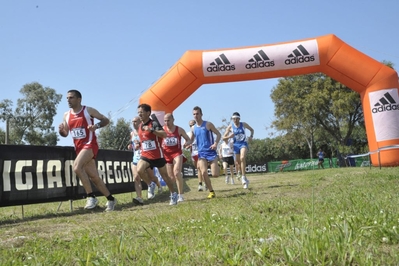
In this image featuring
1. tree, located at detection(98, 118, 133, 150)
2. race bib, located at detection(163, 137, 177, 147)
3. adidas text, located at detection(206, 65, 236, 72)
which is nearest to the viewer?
race bib, located at detection(163, 137, 177, 147)

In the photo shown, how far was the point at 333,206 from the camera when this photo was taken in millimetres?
4297

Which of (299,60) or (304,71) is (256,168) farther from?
(299,60)

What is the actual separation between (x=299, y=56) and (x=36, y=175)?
400 inches

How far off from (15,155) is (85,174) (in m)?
1.31

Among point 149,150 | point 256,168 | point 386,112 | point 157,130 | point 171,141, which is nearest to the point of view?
point 157,130

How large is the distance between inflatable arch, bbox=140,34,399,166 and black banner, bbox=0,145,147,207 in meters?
6.74

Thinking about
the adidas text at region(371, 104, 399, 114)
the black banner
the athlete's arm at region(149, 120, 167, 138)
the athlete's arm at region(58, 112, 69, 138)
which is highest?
the adidas text at region(371, 104, 399, 114)

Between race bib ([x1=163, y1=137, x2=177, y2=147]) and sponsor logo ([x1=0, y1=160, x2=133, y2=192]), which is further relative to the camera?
race bib ([x1=163, y1=137, x2=177, y2=147])

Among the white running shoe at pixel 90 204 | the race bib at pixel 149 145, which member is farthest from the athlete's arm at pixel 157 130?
the white running shoe at pixel 90 204


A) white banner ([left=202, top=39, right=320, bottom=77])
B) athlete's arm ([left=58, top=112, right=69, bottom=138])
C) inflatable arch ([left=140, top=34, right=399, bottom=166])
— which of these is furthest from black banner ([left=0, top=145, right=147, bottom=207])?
white banner ([left=202, top=39, right=320, bottom=77])

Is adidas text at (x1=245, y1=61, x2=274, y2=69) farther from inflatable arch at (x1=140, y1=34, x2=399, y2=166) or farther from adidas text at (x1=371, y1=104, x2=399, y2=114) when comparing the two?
adidas text at (x1=371, y1=104, x2=399, y2=114)

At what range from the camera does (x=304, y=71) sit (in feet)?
49.7

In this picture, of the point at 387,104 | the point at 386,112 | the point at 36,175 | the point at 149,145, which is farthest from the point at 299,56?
the point at 36,175

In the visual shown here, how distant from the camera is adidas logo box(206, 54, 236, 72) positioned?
49.5 ft
